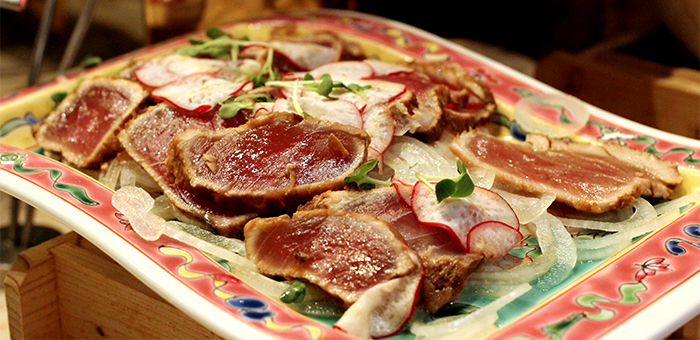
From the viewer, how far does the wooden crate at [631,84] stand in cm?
316

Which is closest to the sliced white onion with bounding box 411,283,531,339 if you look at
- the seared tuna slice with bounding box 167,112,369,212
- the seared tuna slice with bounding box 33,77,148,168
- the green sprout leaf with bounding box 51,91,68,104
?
the seared tuna slice with bounding box 167,112,369,212

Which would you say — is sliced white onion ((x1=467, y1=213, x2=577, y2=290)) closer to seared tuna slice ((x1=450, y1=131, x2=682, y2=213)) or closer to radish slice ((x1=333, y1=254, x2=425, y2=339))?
seared tuna slice ((x1=450, y1=131, x2=682, y2=213))

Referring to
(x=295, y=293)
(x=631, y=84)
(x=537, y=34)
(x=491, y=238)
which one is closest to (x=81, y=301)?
(x=295, y=293)

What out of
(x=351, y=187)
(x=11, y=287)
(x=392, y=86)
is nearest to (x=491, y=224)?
(x=351, y=187)

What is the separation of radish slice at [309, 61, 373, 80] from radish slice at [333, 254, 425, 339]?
1191 mm

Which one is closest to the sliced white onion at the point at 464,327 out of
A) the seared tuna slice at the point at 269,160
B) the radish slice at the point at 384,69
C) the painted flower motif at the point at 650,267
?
the painted flower motif at the point at 650,267

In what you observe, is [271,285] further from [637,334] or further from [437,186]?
[637,334]

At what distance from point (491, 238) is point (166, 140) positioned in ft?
4.05

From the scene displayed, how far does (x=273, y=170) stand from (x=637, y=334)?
1115 mm

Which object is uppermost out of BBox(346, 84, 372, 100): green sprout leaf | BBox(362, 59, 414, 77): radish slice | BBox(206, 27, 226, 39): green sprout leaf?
BBox(346, 84, 372, 100): green sprout leaf

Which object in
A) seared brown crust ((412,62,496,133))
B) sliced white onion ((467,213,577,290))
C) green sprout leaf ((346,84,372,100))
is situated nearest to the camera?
sliced white onion ((467,213,577,290))

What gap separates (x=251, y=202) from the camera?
6.19 ft

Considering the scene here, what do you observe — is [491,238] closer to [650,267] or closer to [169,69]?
[650,267]

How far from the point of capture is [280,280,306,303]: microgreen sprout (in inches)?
63.6
